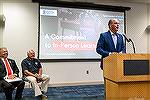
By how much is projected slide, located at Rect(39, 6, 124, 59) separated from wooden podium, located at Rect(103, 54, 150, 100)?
12.4 ft

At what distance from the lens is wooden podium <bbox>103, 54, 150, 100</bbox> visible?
6.07ft

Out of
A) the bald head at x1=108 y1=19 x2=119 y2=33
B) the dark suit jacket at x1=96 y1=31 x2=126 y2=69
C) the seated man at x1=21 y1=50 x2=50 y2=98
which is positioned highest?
the bald head at x1=108 y1=19 x2=119 y2=33

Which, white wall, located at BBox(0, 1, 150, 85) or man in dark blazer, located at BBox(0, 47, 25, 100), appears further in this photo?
white wall, located at BBox(0, 1, 150, 85)

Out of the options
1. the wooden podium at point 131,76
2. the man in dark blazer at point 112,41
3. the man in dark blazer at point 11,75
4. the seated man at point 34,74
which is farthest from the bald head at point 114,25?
the seated man at point 34,74

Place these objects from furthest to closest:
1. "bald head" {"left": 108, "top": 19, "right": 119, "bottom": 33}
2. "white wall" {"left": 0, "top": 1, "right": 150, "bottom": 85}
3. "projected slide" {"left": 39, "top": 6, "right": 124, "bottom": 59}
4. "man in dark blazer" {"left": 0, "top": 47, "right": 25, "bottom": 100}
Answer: "projected slide" {"left": 39, "top": 6, "right": 124, "bottom": 59}
"white wall" {"left": 0, "top": 1, "right": 150, "bottom": 85}
"man in dark blazer" {"left": 0, "top": 47, "right": 25, "bottom": 100}
"bald head" {"left": 108, "top": 19, "right": 119, "bottom": 33}

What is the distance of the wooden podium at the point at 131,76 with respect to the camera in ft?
6.07

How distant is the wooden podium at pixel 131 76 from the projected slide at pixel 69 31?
3.78 m

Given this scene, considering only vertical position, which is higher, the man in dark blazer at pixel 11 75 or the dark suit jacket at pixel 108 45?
the dark suit jacket at pixel 108 45

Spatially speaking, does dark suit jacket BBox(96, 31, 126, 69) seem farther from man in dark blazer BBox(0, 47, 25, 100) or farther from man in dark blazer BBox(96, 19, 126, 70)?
man in dark blazer BBox(0, 47, 25, 100)

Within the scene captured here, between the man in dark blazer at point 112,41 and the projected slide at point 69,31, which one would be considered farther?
the projected slide at point 69,31

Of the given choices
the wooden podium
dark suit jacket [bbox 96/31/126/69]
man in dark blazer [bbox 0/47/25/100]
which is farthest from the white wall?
the wooden podium

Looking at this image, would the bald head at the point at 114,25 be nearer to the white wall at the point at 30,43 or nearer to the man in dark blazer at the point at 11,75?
the man in dark blazer at the point at 11,75

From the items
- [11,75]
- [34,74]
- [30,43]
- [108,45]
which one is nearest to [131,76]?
[108,45]

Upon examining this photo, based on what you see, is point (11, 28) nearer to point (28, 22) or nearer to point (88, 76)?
point (28, 22)
